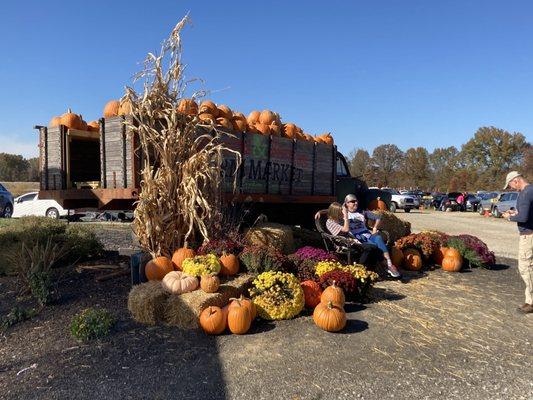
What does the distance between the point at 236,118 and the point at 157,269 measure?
338 centimetres

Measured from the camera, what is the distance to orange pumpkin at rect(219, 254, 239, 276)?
574 cm

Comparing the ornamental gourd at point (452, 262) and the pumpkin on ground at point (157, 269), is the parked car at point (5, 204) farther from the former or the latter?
the ornamental gourd at point (452, 262)

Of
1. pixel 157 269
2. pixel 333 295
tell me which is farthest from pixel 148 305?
pixel 333 295

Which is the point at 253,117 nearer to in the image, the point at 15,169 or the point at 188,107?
the point at 188,107

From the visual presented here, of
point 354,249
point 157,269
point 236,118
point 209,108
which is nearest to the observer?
point 157,269

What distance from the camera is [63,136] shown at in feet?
24.6

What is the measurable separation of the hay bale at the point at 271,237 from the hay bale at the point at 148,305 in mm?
1771

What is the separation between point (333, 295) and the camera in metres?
5.13

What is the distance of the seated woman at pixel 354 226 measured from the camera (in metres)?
6.97

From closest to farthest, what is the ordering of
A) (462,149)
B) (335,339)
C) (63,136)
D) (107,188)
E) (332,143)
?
(335,339), (107,188), (63,136), (332,143), (462,149)

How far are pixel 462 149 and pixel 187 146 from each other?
2901 inches

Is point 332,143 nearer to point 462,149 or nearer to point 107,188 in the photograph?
point 107,188

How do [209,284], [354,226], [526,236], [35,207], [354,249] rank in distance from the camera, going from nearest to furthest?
[209,284]
[526,236]
[354,249]
[354,226]
[35,207]

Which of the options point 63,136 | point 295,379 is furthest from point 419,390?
point 63,136
